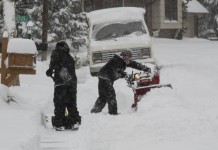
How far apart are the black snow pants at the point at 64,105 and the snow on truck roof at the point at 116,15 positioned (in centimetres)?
754

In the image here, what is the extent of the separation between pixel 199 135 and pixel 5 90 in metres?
3.57

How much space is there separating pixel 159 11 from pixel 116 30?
2137 cm

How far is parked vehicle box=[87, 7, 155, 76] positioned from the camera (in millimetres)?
15258

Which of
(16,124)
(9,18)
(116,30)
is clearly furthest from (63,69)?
(116,30)

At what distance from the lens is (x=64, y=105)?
9273 mm

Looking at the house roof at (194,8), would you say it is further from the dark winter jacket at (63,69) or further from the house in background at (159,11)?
the dark winter jacket at (63,69)

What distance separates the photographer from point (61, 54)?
9.17m

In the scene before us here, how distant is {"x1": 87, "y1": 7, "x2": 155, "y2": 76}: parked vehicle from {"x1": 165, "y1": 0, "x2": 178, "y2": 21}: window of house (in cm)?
2130

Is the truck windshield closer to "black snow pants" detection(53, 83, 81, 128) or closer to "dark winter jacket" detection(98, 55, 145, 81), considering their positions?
"dark winter jacket" detection(98, 55, 145, 81)

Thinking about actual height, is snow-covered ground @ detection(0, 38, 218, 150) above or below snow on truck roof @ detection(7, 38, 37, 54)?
below

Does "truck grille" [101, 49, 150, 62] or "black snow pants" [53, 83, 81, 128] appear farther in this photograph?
"truck grille" [101, 49, 150, 62]

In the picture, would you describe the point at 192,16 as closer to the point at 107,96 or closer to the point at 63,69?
the point at 107,96

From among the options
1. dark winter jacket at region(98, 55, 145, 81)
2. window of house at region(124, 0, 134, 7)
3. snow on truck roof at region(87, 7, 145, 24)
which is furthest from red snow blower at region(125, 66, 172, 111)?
window of house at region(124, 0, 134, 7)

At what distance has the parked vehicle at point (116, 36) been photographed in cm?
1526
